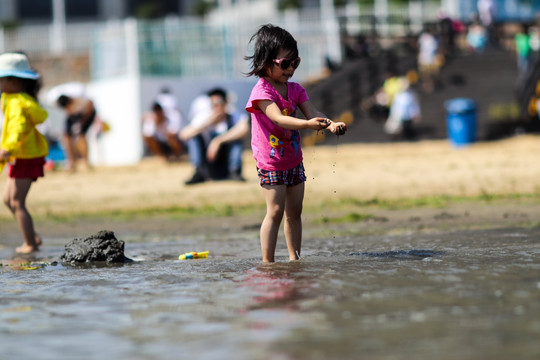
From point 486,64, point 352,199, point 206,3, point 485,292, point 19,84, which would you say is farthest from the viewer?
point 206,3

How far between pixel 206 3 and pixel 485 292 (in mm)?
39439

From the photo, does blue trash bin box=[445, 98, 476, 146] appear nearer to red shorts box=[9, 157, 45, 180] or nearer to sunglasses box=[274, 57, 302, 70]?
red shorts box=[9, 157, 45, 180]

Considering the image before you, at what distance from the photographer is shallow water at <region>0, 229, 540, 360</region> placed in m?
3.60

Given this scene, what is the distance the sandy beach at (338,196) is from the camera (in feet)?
32.4

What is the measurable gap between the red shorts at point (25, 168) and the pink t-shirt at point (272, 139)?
275 cm

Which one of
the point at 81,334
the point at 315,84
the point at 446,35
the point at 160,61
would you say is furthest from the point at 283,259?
the point at 446,35

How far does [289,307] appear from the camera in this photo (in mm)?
4367

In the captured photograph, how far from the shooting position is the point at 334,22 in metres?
30.3

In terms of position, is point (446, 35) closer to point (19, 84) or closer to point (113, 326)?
point (19, 84)

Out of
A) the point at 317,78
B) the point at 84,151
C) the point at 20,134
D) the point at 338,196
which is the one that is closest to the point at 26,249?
the point at 20,134

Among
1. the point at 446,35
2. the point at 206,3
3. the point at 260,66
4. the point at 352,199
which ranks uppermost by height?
the point at 206,3

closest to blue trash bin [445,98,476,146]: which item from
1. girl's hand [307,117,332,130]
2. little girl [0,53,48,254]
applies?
little girl [0,53,48,254]

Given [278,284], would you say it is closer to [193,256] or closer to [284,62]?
[284,62]

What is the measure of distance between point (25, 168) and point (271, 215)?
291cm
